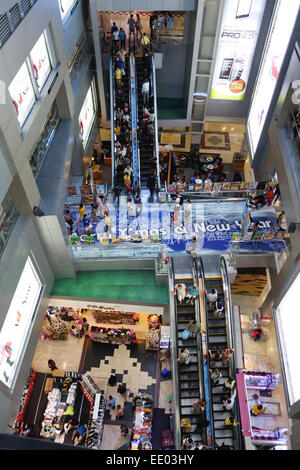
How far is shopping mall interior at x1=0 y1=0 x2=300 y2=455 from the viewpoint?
1313cm

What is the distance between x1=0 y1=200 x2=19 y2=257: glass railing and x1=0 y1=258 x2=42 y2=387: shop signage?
1.64 m

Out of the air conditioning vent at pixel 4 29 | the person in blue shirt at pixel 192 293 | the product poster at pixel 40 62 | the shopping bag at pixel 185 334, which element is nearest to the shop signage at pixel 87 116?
the product poster at pixel 40 62

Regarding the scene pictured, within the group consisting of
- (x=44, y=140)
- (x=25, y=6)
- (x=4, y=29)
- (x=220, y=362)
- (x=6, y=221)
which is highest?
(x=44, y=140)

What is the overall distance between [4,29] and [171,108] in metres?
16.8

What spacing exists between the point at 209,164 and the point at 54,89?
1267cm

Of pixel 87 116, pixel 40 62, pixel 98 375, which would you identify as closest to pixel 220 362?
pixel 98 375

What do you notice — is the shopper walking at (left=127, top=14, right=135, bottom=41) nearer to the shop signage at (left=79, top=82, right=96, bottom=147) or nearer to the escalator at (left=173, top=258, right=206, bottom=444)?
the shop signage at (left=79, top=82, right=96, bottom=147)

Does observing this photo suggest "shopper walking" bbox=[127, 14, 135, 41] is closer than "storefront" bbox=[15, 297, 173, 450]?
No

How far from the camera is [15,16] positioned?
1094cm

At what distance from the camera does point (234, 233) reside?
16078mm

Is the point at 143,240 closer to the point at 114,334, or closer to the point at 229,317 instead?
the point at 229,317

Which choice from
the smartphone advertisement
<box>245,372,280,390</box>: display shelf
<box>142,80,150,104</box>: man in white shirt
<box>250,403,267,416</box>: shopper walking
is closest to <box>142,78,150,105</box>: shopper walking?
<box>142,80,150,104</box>: man in white shirt
